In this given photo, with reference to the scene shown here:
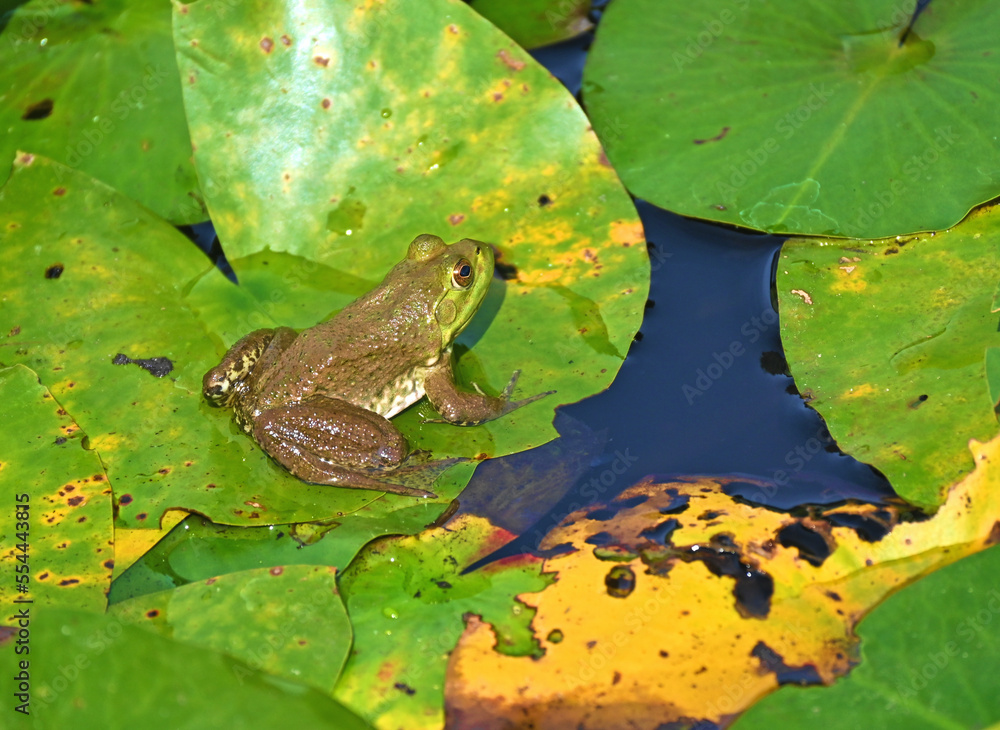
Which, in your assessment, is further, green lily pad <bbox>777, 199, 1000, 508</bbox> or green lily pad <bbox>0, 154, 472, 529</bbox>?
green lily pad <bbox>0, 154, 472, 529</bbox>

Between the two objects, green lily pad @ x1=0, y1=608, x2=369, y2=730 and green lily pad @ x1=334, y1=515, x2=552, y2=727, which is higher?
green lily pad @ x1=0, y1=608, x2=369, y2=730

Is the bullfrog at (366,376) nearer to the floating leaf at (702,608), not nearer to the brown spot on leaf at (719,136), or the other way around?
the floating leaf at (702,608)

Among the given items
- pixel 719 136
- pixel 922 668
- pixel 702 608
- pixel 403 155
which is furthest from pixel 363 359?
pixel 922 668

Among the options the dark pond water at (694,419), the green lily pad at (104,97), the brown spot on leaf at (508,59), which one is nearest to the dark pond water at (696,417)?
the dark pond water at (694,419)

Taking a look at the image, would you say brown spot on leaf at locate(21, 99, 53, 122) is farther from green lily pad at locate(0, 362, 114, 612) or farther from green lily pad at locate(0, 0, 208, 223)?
green lily pad at locate(0, 362, 114, 612)

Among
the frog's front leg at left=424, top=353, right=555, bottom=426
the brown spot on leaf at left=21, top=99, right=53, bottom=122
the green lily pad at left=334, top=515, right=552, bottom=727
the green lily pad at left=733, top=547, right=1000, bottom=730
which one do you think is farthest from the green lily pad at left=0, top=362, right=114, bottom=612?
the green lily pad at left=733, top=547, right=1000, bottom=730

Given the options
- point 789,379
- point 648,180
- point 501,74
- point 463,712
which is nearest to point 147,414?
point 463,712

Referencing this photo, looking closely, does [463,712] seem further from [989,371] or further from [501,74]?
[501,74]
